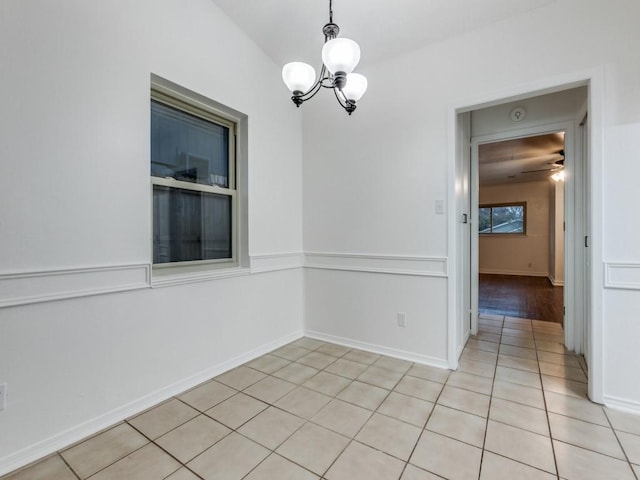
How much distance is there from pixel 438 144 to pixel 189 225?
2.09 meters

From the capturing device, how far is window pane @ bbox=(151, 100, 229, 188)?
7.29ft

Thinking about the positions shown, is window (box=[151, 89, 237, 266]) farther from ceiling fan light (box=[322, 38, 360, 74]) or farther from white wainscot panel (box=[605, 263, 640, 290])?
white wainscot panel (box=[605, 263, 640, 290])

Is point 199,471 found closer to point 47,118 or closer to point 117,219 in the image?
point 117,219

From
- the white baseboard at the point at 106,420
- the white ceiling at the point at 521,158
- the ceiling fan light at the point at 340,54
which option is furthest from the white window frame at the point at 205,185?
the white ceiling at the point at 521,158

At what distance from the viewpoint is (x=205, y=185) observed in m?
2.56

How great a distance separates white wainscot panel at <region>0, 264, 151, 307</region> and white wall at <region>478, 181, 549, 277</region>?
854 cm

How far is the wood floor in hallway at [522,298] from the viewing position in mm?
4270

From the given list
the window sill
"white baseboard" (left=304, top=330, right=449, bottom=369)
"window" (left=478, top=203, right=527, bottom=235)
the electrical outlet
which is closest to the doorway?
"window" (left=478, top=203, right=527, bottom=235)

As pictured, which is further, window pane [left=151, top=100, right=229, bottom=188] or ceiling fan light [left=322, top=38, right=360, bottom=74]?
window pane [left=151, top=100, right=229, bottom=188]

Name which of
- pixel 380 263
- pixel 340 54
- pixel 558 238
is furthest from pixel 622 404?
pixel 558 238

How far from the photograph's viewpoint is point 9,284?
58.1 inches

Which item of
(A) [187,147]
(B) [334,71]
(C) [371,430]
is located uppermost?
(B) [334,71]

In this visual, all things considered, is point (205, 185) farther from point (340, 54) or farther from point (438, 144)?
point (438, 144)

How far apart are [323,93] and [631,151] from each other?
2.42 metres
